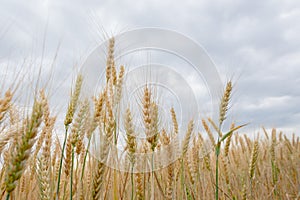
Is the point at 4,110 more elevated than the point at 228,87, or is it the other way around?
the point at 228,87

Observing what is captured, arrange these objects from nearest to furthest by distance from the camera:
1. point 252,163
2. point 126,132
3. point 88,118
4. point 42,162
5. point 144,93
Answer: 1. point 42,162
2. point 126,132
3. point 88,118
4. point 144,93
5. point 252,163

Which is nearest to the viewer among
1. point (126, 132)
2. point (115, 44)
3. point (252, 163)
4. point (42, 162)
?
point (42, 162)

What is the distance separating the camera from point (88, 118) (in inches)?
92.4

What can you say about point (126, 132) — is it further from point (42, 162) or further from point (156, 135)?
point (42, 162)

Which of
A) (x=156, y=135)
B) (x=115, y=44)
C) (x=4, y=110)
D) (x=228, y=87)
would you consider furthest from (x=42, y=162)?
(x=228, y=87)

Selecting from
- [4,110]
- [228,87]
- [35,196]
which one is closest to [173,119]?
[228,87]

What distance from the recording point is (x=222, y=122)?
2.51m

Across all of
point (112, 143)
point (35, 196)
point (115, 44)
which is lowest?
A: point (35, 196)

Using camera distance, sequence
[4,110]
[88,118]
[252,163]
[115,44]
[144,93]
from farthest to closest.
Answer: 1. [252,163]
2. [115,44]
3. [144,93]
4. [88,118]
5. [4,110]

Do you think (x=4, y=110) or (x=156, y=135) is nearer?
(x=4, y=110)

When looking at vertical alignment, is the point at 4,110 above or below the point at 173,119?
below

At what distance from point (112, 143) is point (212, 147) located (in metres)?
1.50

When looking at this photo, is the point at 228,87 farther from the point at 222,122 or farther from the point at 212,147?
the point at 212,147

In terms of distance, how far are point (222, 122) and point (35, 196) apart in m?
1.93
